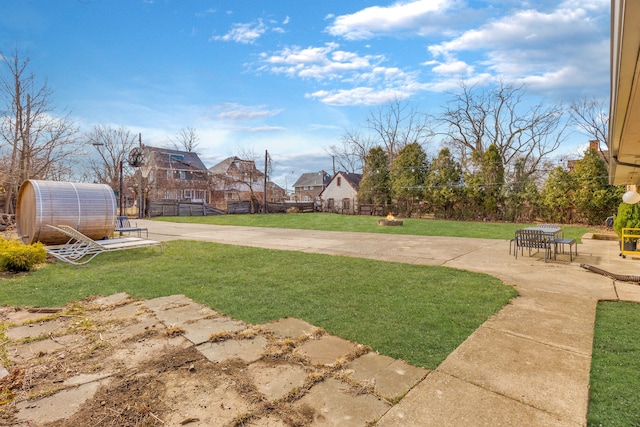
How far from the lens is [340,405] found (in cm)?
211

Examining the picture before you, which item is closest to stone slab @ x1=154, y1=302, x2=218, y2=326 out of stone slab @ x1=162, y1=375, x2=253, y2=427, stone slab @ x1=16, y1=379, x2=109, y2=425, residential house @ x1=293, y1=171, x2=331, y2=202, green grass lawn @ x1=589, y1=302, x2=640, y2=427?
stone slab @ x1=16, y1=379, x2=109, y2=425

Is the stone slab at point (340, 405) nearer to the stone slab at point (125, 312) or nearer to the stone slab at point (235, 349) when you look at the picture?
the stone slab at point (235, 349)

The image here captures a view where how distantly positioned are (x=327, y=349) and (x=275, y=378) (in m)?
0.65

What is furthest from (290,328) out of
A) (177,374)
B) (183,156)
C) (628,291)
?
(183,156)

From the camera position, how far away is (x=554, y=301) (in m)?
4.38

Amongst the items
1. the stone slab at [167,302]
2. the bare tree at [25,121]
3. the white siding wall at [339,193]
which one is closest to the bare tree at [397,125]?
the white siding wall at [339,193]

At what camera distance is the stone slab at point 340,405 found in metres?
1.96

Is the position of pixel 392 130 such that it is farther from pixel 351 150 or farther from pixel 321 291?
pixel 321 291

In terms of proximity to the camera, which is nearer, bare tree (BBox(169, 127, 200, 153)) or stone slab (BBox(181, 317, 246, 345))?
stone slab (BBox(181, 317, 246, 345))

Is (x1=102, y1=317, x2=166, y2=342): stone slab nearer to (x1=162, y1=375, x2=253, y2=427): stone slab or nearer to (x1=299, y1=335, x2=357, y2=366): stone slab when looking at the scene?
(x1=162, y1=375, x2=253, y2=427): stone slab

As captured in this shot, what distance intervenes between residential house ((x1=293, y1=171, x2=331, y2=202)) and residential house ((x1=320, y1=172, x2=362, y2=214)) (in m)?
13.5

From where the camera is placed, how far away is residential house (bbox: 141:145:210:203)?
107ft

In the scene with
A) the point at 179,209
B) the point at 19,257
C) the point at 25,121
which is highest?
the point at 25,121

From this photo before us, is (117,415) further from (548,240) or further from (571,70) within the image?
(571,70)
